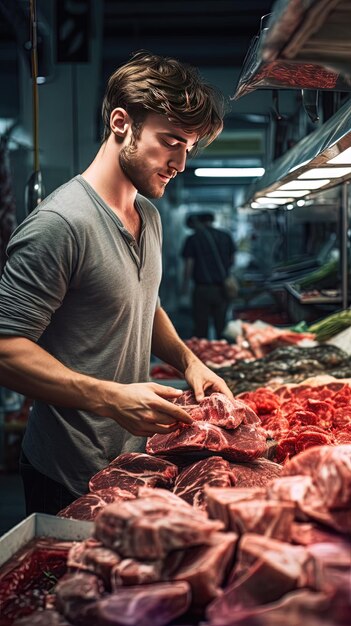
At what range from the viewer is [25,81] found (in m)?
11.0

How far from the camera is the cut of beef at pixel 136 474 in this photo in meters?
2.54

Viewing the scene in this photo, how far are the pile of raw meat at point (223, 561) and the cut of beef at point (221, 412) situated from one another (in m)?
0.98

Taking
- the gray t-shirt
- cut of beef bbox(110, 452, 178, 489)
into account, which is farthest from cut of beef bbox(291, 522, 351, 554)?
the gray t-shirt

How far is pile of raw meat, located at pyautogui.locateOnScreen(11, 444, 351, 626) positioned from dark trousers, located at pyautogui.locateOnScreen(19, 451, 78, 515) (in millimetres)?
1317

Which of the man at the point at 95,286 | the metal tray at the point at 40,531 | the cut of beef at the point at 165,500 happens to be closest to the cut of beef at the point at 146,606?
the cut of beef at the point at 165,500

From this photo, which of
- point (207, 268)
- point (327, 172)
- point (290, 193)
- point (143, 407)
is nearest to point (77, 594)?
point (143, 407)

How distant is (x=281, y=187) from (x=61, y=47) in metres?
4.59

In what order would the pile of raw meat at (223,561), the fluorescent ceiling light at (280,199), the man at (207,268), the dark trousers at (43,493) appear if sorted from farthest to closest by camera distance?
the man at (207,268) < the fluorescent ceiling light at (280,199) < the dark trousers at (43,493) < the pile of raw meat at (223,561)

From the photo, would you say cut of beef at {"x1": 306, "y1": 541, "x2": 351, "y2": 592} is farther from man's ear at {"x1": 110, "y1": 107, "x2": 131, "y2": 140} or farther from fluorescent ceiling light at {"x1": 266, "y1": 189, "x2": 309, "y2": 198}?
fluorescent ceiling light at {"x1": 266, "y1": 189, "x2": 309, "y2": 198}

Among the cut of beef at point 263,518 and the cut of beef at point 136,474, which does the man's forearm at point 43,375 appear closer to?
the cut of beef at point 136,474

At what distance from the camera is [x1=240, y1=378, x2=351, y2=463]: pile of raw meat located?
305 cm

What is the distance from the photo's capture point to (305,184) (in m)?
4.82

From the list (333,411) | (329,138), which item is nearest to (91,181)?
(329,138)

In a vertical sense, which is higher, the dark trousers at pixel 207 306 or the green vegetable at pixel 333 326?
the green vegetable at pixel 333 326
